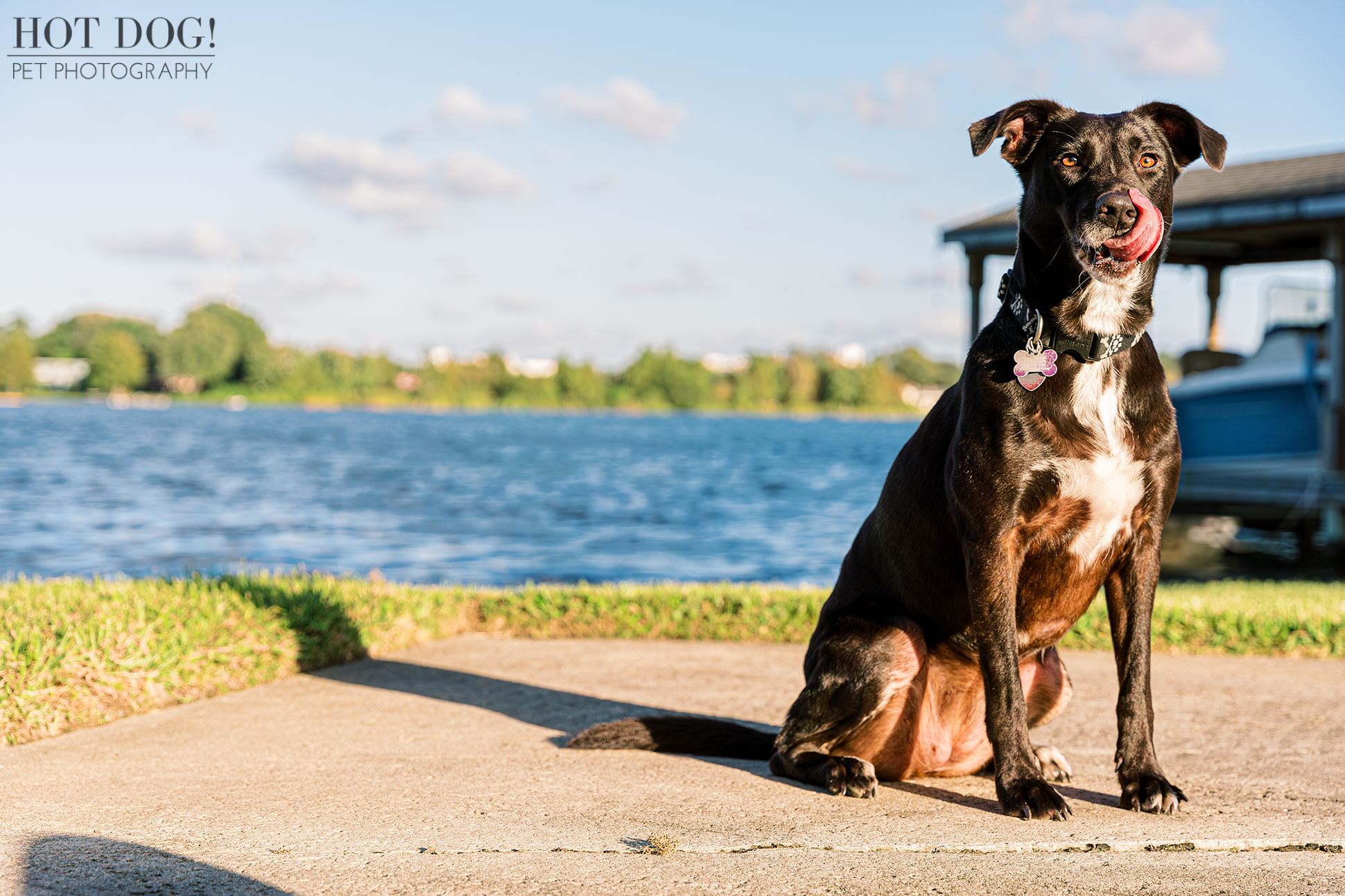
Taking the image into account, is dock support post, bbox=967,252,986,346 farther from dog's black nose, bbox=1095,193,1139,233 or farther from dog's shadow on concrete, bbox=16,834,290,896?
dog's shadow on concrete, bbox=16,834,290,896

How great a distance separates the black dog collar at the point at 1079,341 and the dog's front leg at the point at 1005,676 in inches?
21.7

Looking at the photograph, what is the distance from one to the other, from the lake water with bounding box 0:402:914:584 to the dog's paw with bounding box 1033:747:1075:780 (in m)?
9.76

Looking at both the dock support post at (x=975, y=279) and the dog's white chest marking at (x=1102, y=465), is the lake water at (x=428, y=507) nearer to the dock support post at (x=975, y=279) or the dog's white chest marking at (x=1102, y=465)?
the dock support post at (x=975, y=279)

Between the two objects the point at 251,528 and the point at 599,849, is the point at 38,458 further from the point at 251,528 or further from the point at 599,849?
the point at 599,849

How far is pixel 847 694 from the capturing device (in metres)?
3.46

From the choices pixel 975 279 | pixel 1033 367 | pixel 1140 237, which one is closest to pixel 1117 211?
pixel 1140 237

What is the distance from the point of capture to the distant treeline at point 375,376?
12712cm

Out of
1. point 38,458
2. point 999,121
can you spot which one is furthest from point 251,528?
point 38,458

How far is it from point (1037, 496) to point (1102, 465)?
20 cm

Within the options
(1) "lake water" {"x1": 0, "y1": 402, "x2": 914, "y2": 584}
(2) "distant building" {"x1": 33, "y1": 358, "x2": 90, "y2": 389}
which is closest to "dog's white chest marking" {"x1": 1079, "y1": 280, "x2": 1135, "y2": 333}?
(1) "lake water" {"x1": 0, "y1": 402, "x2": 914, "y2": 584}

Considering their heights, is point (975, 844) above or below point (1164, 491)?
below

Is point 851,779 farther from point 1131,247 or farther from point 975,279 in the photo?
point 975,279

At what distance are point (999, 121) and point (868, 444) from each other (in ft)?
239

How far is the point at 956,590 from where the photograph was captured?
11.2 feet
